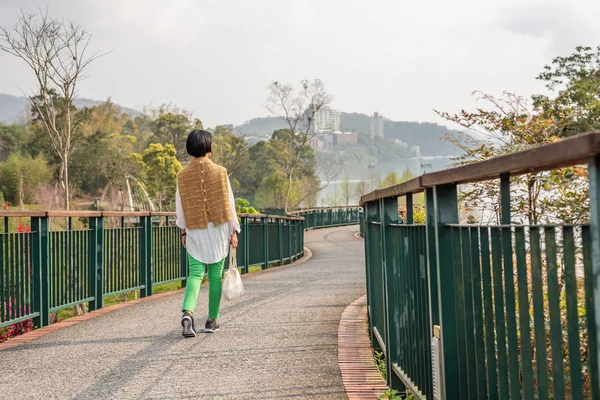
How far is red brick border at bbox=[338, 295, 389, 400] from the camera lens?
404cm

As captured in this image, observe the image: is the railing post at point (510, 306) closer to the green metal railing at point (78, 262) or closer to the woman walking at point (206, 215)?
the woman walking at point (206, 215)

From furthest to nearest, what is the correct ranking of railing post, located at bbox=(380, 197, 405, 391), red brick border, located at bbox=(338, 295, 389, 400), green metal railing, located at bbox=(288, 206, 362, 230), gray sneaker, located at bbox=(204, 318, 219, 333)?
green metal railing, located at bbox=(288, 206, 362, 230) → gray sneaker, located at bbox=(204, 318, 219, 333) → red brick border, located at bbox=(338, 295, 389, 400) → railing post, located at bbox=(380, 197, 405, 391)

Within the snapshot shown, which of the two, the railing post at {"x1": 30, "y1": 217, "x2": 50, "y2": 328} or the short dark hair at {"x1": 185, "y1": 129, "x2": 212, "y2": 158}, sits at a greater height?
the short dark hair at {"x1": 185, "y1": 129, "x2": 212, "y2": 158}

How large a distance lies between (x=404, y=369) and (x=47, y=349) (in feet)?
9.75

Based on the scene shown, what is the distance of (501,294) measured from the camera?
2.01 m

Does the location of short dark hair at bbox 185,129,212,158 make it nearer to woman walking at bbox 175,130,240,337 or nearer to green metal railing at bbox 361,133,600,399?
woman walking at bbox 175,130,240,337

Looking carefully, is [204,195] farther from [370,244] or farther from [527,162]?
[527,162]

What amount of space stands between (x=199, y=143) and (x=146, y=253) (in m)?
3.22

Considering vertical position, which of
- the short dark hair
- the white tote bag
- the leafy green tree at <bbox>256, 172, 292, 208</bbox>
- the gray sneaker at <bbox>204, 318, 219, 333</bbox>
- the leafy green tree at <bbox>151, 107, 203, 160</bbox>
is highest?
the leafy green tree at <bbox>151, 107, 203, 160</bbox>

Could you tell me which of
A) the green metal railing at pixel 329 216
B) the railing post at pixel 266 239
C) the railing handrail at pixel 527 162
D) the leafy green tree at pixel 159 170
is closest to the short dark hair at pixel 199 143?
the railing handrail at pixel 527 162

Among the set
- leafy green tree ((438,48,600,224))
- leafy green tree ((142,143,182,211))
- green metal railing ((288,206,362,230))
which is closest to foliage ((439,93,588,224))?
leafy green tree ((438,48,600,224))

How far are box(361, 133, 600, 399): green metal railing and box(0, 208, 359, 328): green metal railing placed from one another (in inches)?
144

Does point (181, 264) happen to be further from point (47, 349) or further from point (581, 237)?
point (581, 237)

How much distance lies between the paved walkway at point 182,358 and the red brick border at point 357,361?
0.07m
